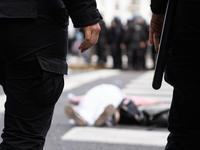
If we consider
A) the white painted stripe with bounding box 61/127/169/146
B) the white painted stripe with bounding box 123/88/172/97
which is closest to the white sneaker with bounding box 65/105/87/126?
the white painted stripe with bounding box 61/127/169/146

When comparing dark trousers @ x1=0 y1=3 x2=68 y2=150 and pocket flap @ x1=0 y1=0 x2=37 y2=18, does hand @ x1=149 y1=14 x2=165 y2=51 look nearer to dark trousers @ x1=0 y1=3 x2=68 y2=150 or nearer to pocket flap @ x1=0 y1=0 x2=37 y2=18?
dark trousers @ x1=0 y1=3 x2=68 y2=150

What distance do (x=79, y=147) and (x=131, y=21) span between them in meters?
11.7

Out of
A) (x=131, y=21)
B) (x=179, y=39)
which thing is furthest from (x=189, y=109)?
(x=131, y=21)

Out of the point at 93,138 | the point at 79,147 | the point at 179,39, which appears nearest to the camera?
the point at 179,39

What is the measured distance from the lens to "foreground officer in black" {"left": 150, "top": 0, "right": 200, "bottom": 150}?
1720 mm

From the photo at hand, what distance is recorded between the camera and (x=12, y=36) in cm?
182

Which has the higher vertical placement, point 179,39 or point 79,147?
point 179,39

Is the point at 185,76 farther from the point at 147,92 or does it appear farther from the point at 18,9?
the point at 147,92

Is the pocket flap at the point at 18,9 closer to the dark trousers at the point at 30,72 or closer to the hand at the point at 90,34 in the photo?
the dark trousers at the point at 30,72

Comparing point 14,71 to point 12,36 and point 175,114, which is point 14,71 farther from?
point 175,114

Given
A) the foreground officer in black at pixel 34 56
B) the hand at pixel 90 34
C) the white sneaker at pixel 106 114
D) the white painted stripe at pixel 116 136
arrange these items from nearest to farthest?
the foreground officer in black at pixel 34 56, the hand at pixel 90 34, the white painted stripe at pixel 116 136, the white sneaker at pixel 106 114

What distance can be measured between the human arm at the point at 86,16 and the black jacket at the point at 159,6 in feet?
0.82

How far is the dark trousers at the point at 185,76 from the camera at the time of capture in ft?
5.64

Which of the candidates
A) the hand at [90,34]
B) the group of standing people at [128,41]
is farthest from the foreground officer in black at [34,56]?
the group of standing people at [128,41]
